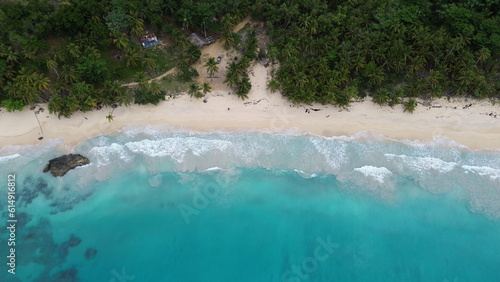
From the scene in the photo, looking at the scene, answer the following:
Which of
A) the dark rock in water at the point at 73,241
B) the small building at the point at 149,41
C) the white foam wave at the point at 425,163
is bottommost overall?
the dark rock in water at the point at 73,241

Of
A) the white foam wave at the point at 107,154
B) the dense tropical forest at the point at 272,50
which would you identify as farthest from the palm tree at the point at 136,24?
the white foam wave at the point at 107,154

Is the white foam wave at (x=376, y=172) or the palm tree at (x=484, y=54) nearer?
the white foam wave at (x=376, y=172)

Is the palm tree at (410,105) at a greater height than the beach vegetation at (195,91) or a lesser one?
lesser

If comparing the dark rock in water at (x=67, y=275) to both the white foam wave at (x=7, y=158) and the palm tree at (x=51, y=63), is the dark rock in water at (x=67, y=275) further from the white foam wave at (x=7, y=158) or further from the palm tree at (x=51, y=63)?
the palm tree at (x=51, y=63)

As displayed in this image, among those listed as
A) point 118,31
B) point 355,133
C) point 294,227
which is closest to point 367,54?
point 355,133

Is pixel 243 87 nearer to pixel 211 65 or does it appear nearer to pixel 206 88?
pixel 206 88

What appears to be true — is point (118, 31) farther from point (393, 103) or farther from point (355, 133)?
point (393, 103)

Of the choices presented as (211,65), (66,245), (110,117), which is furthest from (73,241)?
(211,65)
